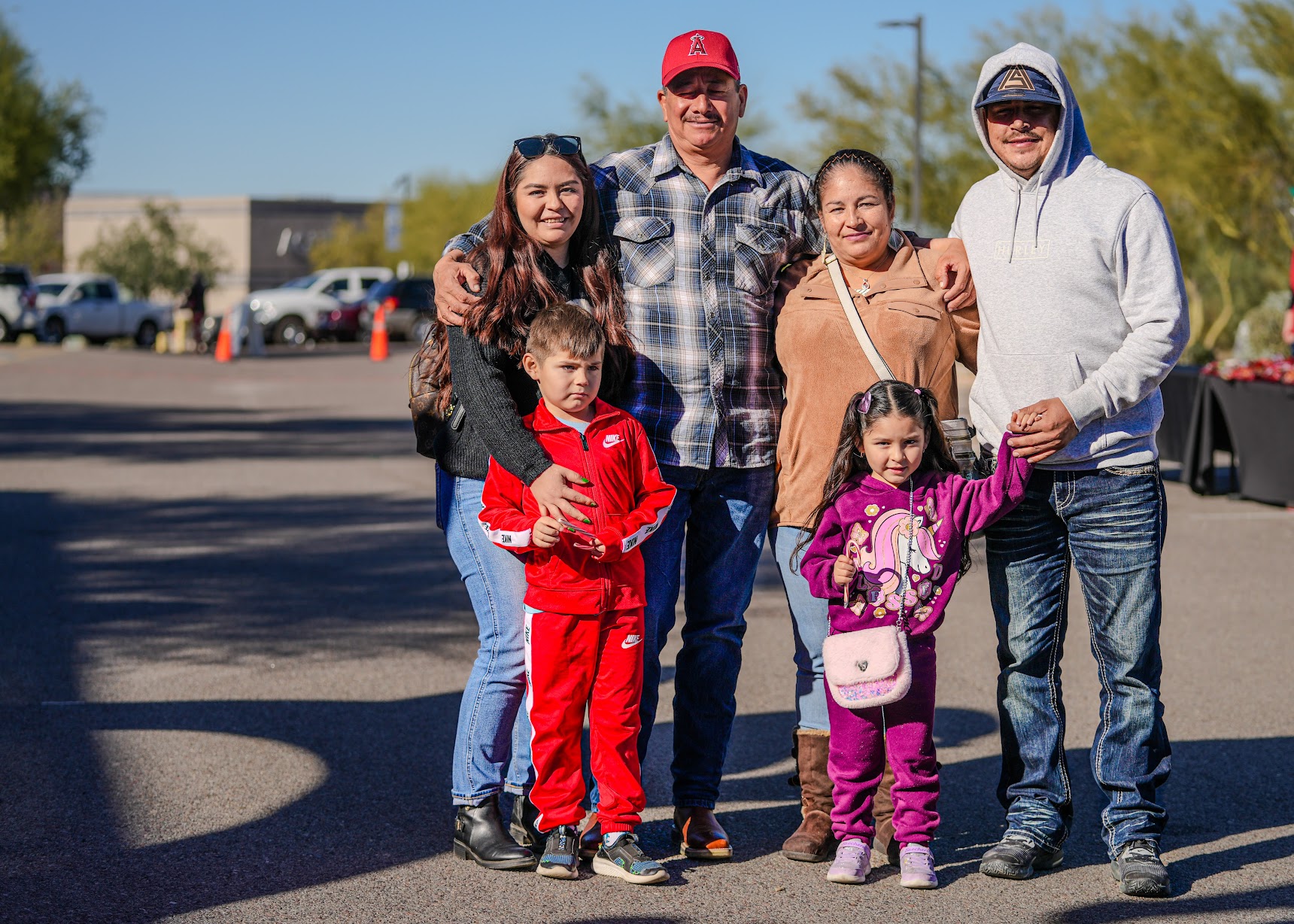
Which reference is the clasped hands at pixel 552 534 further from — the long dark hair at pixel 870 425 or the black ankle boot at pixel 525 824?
the black ankle boot at pixel 525 824

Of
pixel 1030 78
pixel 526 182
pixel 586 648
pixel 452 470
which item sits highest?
pixel 1030 78

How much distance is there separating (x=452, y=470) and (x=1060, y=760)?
195cm

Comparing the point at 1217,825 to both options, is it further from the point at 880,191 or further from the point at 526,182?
the point at 526,182

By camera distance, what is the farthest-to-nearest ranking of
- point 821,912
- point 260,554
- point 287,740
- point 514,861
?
point 260,554, point 287,740, point 514,861, point 821,912

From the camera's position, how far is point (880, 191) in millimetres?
4242

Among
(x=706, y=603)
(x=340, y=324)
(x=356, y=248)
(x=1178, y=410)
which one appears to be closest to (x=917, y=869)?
(x=706, y=603)

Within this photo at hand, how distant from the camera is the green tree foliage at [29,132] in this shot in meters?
40.4

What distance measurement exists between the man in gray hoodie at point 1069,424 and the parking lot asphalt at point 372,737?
0.30 meters

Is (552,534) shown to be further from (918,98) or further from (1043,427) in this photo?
(918,98)

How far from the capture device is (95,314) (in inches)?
1444

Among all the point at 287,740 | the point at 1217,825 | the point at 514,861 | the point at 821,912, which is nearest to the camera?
the point at 821,912

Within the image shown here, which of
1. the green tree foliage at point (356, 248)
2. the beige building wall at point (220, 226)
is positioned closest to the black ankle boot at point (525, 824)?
the green tree foliage at point (356, 248)

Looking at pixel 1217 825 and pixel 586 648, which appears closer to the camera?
pixel 586 648

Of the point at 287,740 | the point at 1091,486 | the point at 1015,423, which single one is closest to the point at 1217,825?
the point at 1091,486
